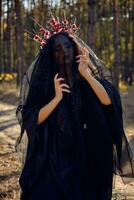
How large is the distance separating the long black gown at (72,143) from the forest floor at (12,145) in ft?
8.18

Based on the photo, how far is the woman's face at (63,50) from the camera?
323 cm

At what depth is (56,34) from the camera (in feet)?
10.9

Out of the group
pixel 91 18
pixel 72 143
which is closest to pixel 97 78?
pixel 72 143

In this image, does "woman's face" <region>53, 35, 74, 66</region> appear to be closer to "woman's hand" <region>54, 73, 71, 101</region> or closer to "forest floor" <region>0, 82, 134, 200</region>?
"woman's hand" <region>54, 73, 71, 101</region>

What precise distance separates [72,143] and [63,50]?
0.60m

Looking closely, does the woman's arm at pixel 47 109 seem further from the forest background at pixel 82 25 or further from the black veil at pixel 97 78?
the forest background at pixel 82 25

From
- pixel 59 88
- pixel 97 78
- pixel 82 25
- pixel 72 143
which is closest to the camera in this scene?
pixel 59 88

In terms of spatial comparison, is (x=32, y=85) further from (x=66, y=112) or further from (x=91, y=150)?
(x=91, y=150)

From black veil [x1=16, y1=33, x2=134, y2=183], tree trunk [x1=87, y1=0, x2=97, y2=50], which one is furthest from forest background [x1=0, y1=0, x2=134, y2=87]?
black veil [x1=16, y1=33, x2=134, y2=183]

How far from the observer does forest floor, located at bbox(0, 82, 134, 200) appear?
20.3ft

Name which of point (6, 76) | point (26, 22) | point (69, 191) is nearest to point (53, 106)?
point (69, 191)

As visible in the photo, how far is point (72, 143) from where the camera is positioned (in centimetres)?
329

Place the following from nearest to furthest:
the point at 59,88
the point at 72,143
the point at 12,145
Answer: the point at 59,88, the point at 72,143, the point at 12,145

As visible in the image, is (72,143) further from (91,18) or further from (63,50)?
(91,18)
